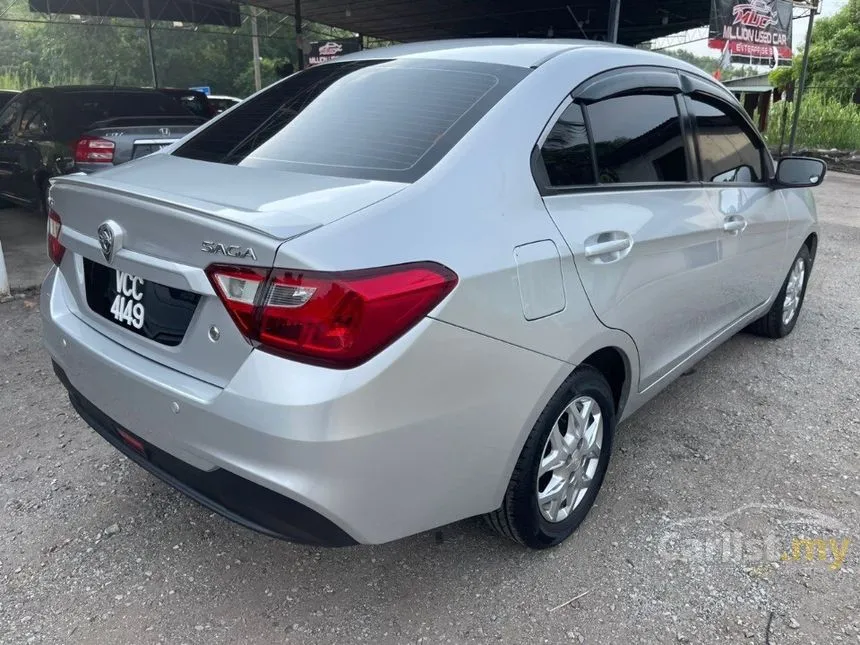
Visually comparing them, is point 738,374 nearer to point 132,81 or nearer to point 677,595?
point 677,595

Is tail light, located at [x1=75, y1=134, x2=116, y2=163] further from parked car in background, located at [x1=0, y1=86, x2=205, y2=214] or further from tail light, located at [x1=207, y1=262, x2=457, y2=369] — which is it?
tail light, located at [x1=207, y1=262, x2=457, y2=369]

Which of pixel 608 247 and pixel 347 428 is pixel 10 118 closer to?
pixel 608 247

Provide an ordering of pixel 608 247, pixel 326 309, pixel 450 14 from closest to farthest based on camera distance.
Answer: pixel 326 309, pixel 608 247, pixel 450 14

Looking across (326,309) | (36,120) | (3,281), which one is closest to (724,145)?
(326,309)

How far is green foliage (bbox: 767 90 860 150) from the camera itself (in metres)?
15.7

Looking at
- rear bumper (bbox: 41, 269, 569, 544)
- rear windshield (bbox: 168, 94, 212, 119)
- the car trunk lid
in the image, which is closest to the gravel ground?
rear bumper (bbox: 41, 269, 569, 544)

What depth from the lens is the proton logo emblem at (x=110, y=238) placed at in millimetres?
1955

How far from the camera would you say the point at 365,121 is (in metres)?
2.29

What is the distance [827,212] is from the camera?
10.0m

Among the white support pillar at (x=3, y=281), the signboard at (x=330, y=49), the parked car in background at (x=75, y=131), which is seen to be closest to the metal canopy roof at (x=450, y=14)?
the signboard at (x=330, y=49)

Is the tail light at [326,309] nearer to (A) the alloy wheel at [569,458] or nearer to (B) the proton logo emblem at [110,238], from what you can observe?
(B) the proton logo emblem at [110,238]

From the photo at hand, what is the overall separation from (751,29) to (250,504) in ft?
36.5

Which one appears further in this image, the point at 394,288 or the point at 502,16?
the point at 502,16

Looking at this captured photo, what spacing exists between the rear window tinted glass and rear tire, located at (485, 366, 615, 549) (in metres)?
0.77
